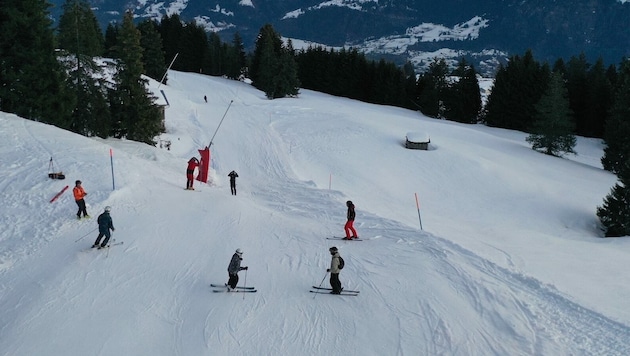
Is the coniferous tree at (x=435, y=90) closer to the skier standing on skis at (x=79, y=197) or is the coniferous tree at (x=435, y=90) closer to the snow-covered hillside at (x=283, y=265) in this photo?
the snow-covered hillside at (x=283, y=265)

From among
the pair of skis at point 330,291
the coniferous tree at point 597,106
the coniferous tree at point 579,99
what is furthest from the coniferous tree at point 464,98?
the pair of skis at point 330,291

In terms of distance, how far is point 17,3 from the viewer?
28797mm

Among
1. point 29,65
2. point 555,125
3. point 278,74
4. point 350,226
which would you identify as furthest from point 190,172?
point 278,74

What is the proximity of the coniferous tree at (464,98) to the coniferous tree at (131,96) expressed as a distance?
4415 centimetres

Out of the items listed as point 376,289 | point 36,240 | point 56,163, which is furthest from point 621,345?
point 56,163

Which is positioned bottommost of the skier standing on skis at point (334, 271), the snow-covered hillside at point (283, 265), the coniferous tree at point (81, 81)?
the snow-covered hillside at point (283, 265)

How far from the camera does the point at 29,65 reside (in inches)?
1134

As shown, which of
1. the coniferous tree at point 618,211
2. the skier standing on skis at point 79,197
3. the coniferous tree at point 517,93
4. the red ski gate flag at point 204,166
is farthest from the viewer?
the coniferous tree at point 517,93

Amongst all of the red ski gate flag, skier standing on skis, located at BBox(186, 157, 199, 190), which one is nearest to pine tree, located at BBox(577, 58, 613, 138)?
the red ski gate flag

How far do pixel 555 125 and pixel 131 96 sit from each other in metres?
35.0

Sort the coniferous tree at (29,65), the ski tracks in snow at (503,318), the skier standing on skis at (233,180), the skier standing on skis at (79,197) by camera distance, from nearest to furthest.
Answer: the ski tracks in snow at (503,318), the skier standing on skis at (79,197), the skier standing on skis at (233,180), the coniferous tree at (29,65)

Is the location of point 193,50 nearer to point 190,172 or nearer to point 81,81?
point 81,81

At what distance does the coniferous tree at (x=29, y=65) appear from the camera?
2862 centimetres

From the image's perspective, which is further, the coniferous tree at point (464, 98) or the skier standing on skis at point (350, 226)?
the coniferous tree at point (464, 98)
